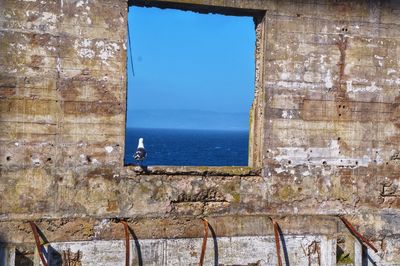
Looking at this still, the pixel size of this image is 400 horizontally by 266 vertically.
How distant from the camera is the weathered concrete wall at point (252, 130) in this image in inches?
234

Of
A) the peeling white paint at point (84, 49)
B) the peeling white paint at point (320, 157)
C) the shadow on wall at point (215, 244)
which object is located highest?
the peeling white paint at point (84, 49)

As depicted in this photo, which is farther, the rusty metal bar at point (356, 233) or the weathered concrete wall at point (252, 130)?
the rusty metal bar at point (356, 233)

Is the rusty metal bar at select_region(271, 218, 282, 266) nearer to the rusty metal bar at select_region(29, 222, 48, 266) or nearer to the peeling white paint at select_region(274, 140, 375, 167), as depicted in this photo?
the peeling white paint at select_region(274, 140, 375, 167)

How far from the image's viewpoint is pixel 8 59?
5855 mm

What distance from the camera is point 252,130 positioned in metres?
6.79

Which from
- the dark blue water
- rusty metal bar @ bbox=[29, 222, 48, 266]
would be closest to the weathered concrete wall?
rusty metal bar @ bbox=[29, 222, 48, 266]

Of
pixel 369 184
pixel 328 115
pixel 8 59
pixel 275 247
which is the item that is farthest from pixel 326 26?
pixel 8 59

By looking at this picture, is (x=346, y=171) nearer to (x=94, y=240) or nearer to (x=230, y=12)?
(x=230, y=12)

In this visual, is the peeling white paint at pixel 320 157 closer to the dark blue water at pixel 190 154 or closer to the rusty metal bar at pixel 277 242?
the rusty metal bar at pixel 277 242

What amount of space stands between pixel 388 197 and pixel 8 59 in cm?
464

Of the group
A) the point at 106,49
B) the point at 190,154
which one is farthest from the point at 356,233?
the point at 190,154

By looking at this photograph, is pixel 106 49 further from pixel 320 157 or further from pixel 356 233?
pixel 356 233

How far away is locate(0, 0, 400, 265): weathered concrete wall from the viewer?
593cm

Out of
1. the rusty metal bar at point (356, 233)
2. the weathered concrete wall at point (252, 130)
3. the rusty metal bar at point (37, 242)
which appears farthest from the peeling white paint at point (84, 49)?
the rusty metal bar at point (356, 233)
